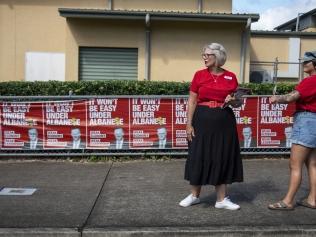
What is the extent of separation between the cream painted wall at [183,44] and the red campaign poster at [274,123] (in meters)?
3.76

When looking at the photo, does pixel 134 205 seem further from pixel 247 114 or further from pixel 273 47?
pixel 273 47

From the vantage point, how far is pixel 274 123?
29.9 feet

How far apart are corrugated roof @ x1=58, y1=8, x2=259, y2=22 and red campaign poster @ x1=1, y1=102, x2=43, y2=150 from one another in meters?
3.46

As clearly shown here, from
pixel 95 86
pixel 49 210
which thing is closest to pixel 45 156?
pixel 95 86

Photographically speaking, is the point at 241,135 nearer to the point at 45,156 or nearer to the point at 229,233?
the point at 45,156

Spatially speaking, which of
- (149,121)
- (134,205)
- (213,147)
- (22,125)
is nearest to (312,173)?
(213,147)

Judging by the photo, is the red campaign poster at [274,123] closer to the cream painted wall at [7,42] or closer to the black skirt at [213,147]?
the black skirt at [213,147]

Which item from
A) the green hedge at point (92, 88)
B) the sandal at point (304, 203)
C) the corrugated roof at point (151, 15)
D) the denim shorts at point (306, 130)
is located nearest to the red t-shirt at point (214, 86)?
the denim shorts at point (306, 130)

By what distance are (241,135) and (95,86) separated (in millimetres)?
2827

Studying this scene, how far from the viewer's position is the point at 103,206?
6.05 metres

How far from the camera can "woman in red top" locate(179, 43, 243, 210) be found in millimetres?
5668

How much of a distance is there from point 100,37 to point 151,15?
147 centimetres

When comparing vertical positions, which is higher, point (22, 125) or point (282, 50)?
point (282, 50)

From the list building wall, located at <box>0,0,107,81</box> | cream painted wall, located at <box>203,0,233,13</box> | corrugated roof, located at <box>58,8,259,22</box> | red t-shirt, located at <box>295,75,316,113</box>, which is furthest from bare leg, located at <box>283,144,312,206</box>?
building wall, located at <box>0,0,107,81</box>
